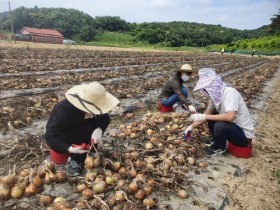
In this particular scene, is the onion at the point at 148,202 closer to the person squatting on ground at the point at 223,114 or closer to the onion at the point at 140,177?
the onion at the point at 140,177

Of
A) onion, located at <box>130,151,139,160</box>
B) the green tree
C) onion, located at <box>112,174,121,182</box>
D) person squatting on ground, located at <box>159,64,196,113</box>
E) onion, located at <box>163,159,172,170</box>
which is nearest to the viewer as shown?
onion, located at <box>112,174,121,182</box>

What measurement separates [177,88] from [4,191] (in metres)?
3.39

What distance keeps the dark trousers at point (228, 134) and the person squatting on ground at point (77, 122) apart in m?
1.48

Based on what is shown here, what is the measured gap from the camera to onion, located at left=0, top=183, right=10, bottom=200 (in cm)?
246

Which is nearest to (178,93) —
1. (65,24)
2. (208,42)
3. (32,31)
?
(32,31)

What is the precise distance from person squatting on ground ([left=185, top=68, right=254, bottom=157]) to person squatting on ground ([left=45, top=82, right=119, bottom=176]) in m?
1.27

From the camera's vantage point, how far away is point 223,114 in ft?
11.3

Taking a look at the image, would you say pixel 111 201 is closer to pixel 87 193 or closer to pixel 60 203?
pixel 87 193

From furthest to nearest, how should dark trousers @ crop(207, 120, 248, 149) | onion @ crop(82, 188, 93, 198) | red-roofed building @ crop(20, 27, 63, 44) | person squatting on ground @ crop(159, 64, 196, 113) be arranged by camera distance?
red-roofed building @ crop(20, 27, 63, 44)
person squatting on ground @ crop(159, 64, 196, 113)
dark trousers @ crop(207, 120, 248, 149)
onion @ crop(82, 188, 93, 198)

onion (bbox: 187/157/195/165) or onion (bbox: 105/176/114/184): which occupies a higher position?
onion (bbox: 105/176/114/184)

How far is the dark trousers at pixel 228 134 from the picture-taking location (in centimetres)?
A: 354

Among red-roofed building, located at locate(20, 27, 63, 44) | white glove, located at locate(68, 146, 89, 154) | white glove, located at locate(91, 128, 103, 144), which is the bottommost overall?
red-roofed building, located at locate(20, 27, 63, 44)

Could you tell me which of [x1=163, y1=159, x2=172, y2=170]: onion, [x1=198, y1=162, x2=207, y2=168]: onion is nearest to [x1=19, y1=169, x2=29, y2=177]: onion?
[x1=163, y1=159, x2=172, y2=170]: onion

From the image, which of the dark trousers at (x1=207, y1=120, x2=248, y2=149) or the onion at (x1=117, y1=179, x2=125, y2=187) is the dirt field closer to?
the onion at (x1=117, y1=179, x2=125, y2=187)
